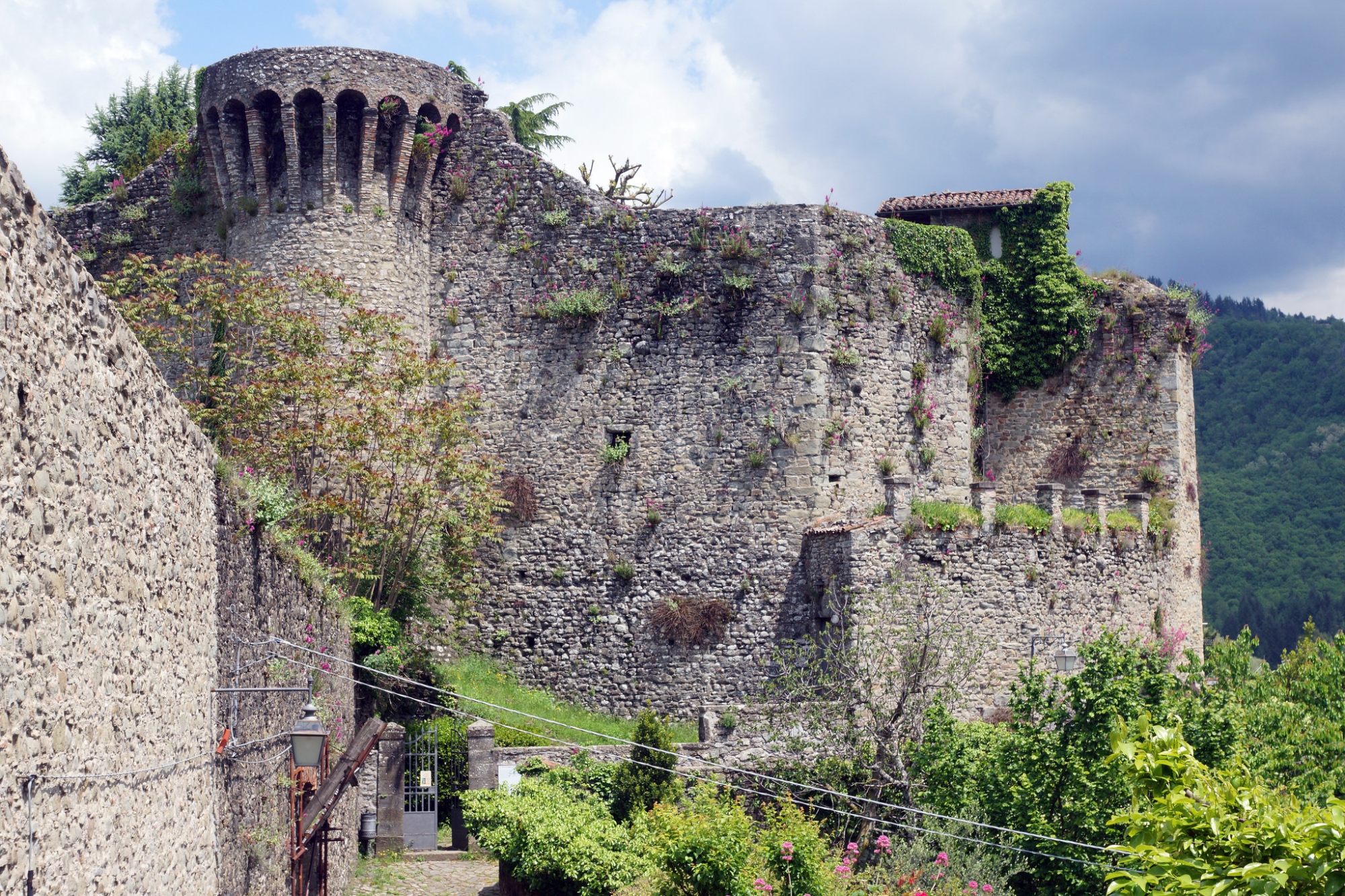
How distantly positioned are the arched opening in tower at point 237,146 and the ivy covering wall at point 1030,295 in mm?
13181

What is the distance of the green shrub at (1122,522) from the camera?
80.8 feet

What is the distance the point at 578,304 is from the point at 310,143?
17.6 ft

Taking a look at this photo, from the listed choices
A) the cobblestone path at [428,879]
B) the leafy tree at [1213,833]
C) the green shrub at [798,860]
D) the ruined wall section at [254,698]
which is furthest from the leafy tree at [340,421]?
the leafy tree at [1213,833]

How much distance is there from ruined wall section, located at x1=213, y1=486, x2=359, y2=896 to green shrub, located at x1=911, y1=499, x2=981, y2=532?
10.9 meters

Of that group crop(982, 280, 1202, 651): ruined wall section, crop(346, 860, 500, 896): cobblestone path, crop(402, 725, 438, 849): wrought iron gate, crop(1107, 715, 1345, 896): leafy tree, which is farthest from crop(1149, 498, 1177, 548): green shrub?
crop(1107, 715, 1345, 896): leafy tree

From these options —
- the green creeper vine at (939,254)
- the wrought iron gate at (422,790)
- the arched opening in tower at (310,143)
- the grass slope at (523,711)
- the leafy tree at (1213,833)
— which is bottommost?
the wrought iron gate at (422,790)

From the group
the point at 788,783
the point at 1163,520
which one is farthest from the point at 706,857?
the point at 1163,520

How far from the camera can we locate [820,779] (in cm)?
1962

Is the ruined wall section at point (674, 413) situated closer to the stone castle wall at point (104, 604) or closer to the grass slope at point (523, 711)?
the grass slope at point (523, 711)

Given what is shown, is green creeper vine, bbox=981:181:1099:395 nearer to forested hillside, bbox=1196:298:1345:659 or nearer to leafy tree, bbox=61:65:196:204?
leafy tree, bbox=61:65:196:204

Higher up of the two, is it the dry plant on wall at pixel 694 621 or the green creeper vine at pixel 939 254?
the green creeper vine at pixel 939 254

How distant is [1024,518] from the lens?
23094 millimetres

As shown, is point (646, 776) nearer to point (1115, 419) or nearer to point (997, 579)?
point (997, 579)

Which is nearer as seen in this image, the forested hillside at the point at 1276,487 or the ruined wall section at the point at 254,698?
the ruined wall section at the point at 254,698
